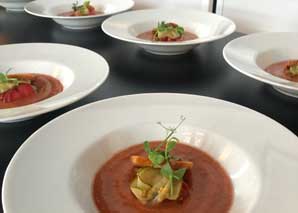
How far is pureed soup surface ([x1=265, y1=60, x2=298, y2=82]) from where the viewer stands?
1085 millimetres

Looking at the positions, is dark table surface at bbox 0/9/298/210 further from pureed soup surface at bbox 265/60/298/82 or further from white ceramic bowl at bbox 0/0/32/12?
white ceramic bowl at bbox 0/0/32/12

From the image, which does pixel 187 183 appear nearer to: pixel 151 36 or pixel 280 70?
pixel 280 70

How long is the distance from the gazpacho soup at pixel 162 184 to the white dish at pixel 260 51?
347 millimetres

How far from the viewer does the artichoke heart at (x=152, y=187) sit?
670 millimetres

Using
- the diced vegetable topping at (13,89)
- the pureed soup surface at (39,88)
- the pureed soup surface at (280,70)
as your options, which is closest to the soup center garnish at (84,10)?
the pureed soup surface at (39,88)

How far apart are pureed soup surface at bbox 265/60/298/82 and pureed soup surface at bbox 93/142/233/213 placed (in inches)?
17.8

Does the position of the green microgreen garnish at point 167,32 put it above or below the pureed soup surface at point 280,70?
above

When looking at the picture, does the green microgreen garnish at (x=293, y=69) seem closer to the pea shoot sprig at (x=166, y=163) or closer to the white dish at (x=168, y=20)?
the white dish at (x=168, y=20)

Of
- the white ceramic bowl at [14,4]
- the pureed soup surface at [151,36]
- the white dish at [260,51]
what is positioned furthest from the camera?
the white ceramic bowl at [14,4]

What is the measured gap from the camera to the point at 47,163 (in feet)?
2.23

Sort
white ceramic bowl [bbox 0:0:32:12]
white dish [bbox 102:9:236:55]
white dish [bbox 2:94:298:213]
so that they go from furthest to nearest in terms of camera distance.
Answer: white ceramic bowl [bbox 0:0:32:12] < white dish [bbox 102:9:236:55] < white dish [bbox 2:94:298:213]

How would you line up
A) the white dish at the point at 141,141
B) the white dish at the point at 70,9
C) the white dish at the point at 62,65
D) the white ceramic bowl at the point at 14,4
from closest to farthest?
1. the white dish at the point at 141,141
2. the white dish at the point at 62,65
3. the white dish at the point at 70,9
4. the white ceramic bowl at the point at 14,4

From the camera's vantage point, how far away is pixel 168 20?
154 cm

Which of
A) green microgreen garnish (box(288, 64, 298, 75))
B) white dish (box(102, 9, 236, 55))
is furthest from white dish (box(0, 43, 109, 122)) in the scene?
green microgreen garnish (box(288, 64, 298, 75))
